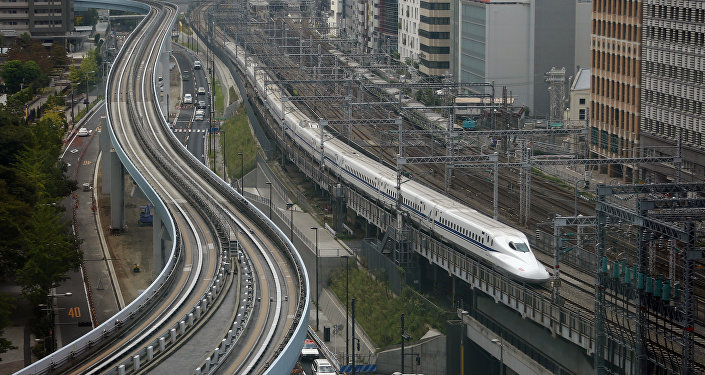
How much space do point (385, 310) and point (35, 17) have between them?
13234 cm

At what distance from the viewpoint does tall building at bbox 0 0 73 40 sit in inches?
7539

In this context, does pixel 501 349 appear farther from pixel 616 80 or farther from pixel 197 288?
pixel 616 80

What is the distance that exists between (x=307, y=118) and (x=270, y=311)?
6216cm

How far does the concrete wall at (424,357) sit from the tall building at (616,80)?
30888 mm

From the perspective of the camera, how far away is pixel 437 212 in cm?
7475

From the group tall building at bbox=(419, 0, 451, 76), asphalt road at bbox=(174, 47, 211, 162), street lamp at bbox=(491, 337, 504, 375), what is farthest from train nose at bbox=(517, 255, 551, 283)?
tall building at bbox=(419, 0, 451, 76)

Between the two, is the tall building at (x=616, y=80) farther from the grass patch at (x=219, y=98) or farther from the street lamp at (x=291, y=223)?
the grass patch at (x=219, y=98)

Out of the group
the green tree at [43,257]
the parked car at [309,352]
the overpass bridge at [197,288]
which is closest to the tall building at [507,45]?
the overpass bridge at [197,288]

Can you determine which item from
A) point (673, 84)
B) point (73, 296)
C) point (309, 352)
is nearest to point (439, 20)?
point (673, 84)

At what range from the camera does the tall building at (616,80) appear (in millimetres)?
96438

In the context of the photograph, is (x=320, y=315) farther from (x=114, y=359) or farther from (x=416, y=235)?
(x=114, y=359)

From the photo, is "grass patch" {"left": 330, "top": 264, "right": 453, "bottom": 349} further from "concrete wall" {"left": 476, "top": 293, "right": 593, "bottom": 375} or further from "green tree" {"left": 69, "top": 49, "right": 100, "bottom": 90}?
"green tree" {"left": 69, "top": 49, "right": 100, "bottom": 90}

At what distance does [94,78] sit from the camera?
174000 mm

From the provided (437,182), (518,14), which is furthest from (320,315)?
(518,14)
